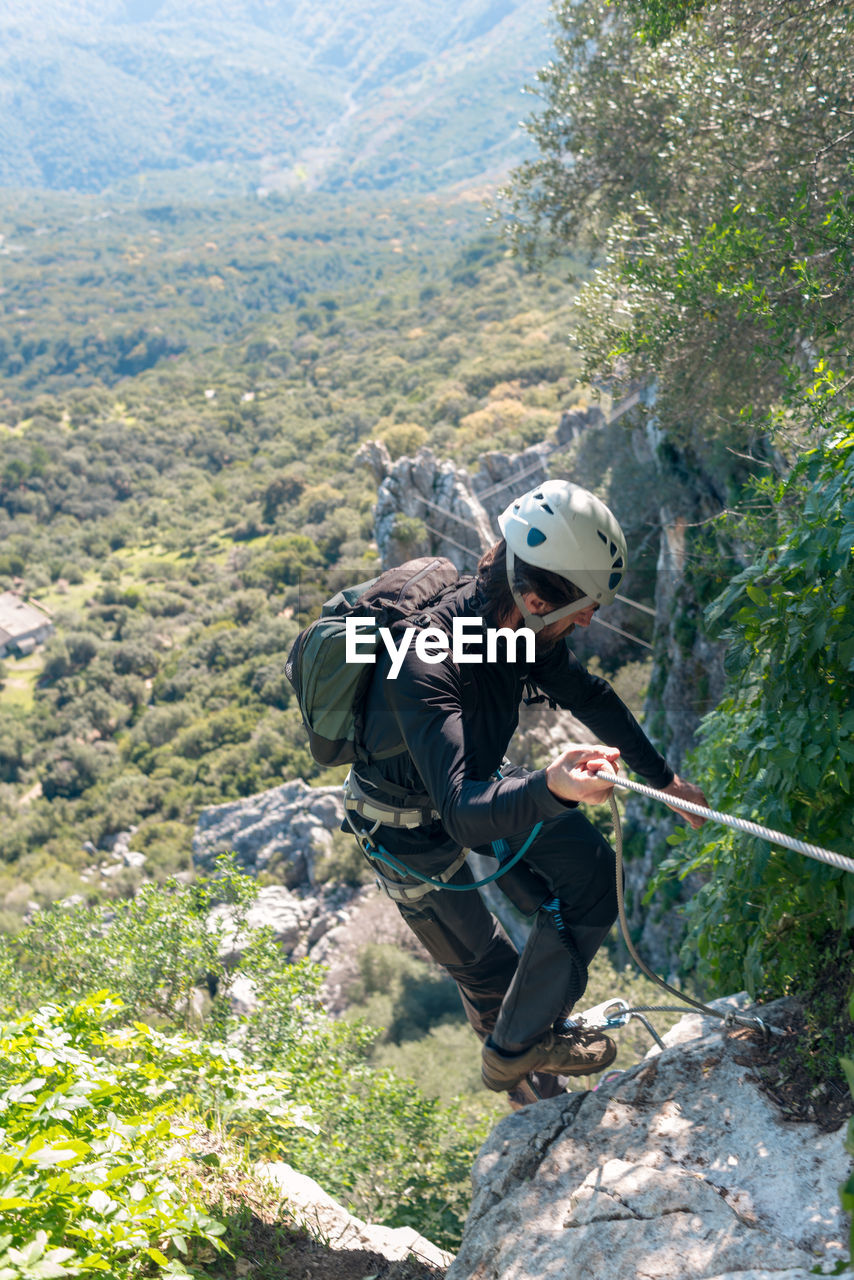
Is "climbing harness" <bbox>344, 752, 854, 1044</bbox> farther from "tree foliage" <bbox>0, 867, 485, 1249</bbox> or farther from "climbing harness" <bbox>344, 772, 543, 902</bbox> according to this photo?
"tree foliage" <bbox>0, 867, 485, 1249</bbox>

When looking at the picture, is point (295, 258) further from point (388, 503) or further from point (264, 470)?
point (388, 503)

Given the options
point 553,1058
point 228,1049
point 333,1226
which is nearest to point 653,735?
point 553,1058

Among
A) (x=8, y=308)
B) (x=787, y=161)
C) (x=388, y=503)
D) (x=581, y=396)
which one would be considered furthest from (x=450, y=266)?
(x=787, y=161)

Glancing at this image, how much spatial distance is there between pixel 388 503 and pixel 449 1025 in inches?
595

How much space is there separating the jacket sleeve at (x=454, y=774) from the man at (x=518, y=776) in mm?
10

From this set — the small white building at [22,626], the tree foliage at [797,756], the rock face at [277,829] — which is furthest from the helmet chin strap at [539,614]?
the small white building at [22,626]

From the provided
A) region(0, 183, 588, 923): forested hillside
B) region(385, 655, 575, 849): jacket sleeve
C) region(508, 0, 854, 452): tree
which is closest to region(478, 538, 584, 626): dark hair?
region(385, 655, 575, 849): jacket sleeve

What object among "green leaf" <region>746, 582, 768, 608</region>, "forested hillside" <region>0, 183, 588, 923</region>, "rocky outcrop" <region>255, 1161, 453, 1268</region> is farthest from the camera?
"forested hillside" <region>0, 183, 588, 923</region>

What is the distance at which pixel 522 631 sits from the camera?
3.62 m

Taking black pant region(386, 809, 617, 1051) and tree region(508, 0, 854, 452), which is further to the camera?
tree region(508, 0, 854, 452)

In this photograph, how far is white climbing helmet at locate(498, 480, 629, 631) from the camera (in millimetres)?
3518

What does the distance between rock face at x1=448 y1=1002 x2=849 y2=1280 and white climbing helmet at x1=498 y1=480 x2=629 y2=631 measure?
201 cm

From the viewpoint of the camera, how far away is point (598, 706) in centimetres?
393

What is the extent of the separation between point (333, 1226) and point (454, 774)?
2.50 meters
